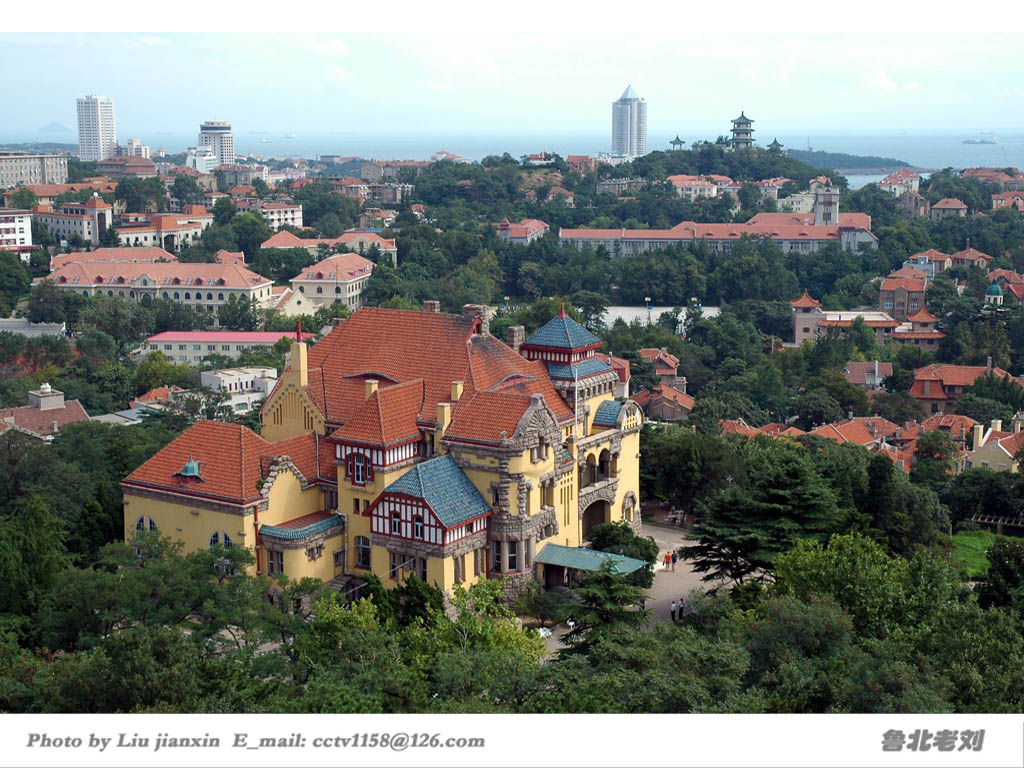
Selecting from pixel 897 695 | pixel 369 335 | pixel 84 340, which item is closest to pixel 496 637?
pixel 897 695

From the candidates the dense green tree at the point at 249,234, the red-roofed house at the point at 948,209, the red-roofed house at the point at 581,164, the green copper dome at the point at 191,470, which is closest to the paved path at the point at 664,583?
the green copper dome at the point at 191,470

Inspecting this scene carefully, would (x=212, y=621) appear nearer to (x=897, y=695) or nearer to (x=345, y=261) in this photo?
(x=897, y=695)

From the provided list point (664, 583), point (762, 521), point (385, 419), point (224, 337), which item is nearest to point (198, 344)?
point (224, 337)

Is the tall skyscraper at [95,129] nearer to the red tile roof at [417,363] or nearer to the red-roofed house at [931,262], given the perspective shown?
the red tile roof at [417,363]

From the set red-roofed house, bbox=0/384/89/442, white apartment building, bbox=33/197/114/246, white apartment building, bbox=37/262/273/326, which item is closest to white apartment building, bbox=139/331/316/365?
white apartment building, bbox=37/262/273/326

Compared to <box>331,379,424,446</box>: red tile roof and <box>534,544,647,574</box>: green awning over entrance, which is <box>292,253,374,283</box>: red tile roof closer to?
<box>331,379,424,446</box>: red tile roof
